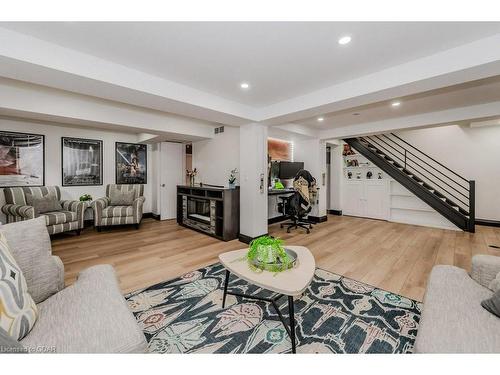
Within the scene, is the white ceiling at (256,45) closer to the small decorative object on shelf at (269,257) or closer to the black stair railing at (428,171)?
the small decorative object on shelf at (269,257)

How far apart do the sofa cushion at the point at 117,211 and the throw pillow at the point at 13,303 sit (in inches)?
155

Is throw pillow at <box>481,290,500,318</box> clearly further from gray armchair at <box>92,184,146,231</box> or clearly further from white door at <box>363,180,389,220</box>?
gray armchair at <box>92,184,146,231</box>

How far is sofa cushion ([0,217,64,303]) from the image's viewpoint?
52.7 inches

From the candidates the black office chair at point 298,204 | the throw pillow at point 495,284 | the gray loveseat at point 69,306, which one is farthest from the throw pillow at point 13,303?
the black office chair at point 298,204

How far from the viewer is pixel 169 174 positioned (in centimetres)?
618

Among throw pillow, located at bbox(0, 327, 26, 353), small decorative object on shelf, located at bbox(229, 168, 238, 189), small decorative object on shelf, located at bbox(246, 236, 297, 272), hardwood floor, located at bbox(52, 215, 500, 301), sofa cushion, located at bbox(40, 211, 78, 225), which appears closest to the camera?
throw pillow, located at bbox(0, 327, 26, 353)

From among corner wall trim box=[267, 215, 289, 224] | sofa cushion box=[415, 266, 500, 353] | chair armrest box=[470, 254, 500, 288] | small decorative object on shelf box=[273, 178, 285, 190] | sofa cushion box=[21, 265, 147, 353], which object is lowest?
corner wall trim box=[267, 215, 289, 224]

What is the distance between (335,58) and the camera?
2.24 metres

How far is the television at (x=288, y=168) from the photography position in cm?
563

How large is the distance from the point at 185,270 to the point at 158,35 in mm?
2573

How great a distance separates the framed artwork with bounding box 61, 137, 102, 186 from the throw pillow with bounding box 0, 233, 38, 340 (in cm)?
470

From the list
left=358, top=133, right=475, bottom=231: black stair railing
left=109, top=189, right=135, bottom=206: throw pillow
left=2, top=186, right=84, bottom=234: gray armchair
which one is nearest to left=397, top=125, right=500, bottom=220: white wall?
left=358, top=133, right=475, bottom=231: black stair railing
